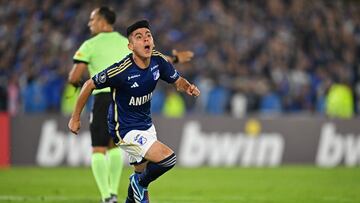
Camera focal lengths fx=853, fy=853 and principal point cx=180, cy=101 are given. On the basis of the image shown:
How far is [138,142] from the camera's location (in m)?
8.87

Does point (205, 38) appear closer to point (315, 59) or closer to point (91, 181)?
point (315, 59)

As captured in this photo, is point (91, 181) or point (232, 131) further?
point (232, 131)

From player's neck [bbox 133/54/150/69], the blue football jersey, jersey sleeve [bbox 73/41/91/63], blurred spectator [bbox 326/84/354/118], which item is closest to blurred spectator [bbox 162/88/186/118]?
blurred spectator [bbox 326/84/354/118]

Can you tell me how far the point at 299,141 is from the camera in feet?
64.1

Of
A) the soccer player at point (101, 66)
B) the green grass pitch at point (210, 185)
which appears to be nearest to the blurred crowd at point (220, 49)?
the green grass pitch at point (210, 185)

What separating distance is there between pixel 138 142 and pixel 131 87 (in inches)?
22.8

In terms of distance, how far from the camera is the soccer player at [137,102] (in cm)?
873

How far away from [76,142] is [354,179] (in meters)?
6.37

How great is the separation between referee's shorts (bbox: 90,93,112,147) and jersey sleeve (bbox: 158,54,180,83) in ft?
6.25

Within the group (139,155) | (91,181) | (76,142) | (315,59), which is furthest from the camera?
(315,59)

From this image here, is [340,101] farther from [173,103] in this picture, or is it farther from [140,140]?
[140,140]

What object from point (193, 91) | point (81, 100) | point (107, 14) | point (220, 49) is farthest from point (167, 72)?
point (220, 49)

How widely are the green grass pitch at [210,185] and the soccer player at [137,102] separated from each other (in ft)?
8.69

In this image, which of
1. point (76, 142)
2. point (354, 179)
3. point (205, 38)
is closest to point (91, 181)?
point (76, 142)
